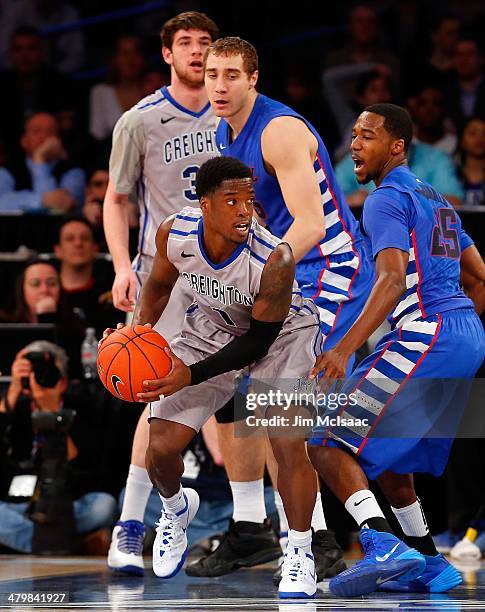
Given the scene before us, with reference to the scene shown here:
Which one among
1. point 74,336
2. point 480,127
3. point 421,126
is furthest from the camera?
point 421,126

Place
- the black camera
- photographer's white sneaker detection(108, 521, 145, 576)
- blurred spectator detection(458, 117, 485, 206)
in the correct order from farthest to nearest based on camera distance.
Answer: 1. blurred spectator detection(458, 117, 485, 206)
2. the black camera
3. photographer's white sneaker detection(108, 521, 145, 576)

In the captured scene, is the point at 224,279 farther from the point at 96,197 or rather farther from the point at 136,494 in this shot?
the point at 96,197

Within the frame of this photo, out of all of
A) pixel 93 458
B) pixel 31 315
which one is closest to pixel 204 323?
Result: pixel 93 458

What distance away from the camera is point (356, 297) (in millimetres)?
5094

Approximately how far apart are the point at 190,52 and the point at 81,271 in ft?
7.87

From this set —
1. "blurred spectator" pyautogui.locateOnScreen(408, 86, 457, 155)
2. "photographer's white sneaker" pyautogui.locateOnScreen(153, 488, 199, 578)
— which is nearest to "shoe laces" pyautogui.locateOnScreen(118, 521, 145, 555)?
"photographer's white sneaker" pyautogui.locateOnScreen(153, 488, 199, 578)

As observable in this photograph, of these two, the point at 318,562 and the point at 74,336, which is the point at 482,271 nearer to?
the point at 318,562

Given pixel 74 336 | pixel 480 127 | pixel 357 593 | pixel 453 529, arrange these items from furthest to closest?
pixel 480 127 → pixel 74 336 → pixel 453 529 → pixel 357 593

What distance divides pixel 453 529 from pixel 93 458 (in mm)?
2040

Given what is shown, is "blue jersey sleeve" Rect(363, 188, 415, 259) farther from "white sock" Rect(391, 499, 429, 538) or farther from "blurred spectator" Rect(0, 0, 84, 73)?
"blurred spectator" Rect(0, 0, 84, 73)

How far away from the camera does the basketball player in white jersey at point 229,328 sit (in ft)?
14.7

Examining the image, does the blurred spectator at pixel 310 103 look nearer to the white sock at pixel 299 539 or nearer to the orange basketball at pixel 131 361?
the orange basketball at pixel 131 361

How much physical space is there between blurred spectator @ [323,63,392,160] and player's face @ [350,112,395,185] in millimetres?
4420

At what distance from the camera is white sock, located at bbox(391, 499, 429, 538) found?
15.8 feet
